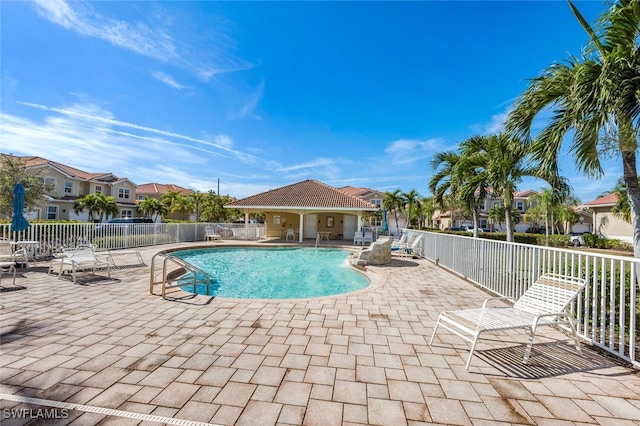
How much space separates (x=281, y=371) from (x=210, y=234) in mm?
17243

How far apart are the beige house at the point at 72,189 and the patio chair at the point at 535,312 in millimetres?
31161

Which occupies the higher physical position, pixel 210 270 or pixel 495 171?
pixel 495 171

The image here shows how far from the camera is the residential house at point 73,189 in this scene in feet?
84.4

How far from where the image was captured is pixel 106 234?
11.9 m

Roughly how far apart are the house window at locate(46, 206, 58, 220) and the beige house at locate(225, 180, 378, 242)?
789 inches

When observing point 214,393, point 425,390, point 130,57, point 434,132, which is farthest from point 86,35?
point 434,132

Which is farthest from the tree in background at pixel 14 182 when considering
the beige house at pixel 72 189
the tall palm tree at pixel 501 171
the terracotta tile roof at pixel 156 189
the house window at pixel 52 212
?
the terracotta tile roof at pixel 156 189

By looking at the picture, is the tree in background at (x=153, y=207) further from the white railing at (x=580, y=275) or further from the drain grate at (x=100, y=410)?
the drain grate at (x=100, y=410)

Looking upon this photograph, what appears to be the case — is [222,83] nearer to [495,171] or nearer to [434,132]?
[495,171]

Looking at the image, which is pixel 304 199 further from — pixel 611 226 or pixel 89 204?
pixel 611 226

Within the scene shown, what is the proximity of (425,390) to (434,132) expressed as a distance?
2378 centimetres

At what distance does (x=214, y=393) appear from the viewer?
2357 millimetres

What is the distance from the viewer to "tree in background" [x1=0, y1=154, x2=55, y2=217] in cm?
1192

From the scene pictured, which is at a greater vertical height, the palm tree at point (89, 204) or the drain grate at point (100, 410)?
the palm tree at point (89, 204)
